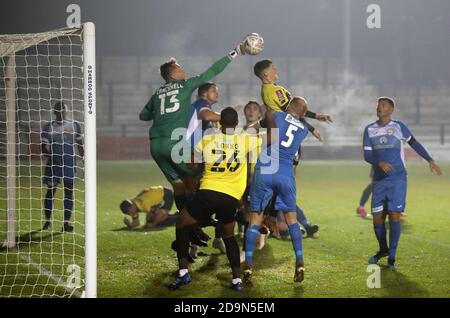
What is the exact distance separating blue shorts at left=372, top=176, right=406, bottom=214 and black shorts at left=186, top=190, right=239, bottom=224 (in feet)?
6.31

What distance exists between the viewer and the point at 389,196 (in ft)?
24.3

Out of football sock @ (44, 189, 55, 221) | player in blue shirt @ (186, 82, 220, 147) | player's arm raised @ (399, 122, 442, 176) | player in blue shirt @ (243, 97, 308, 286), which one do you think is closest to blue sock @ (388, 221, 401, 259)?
player's arm raised @ (399, 122, 442, 176)

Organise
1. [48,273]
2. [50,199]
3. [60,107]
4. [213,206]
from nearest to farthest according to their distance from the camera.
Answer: [213,206] < [48,273] < [60,107] < [50,199]

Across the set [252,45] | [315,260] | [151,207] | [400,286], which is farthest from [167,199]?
[400,286]

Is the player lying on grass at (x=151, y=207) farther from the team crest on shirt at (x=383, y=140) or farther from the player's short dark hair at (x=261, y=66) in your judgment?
the team crest on shirt at (x=383, y=140)

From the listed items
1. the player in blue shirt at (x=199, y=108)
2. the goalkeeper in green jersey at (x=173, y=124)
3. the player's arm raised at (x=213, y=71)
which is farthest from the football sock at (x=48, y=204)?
the player's arm raised at (x=213, y=71)

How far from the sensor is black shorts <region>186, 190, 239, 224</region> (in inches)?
241

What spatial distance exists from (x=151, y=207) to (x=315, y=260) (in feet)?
9.93

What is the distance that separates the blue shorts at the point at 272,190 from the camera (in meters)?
6.73

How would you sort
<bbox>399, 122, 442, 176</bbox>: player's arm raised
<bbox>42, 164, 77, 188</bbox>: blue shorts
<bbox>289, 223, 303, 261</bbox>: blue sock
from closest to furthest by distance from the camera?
<bbox>289, 223, 303, 261</bbox>: blue sock
<bbox>399, 122, 442, 176</bbox>: player's arm raised
<bbox>42, 164, 77, 188</bbox>: blue shorts

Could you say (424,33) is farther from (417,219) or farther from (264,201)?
(264,201)

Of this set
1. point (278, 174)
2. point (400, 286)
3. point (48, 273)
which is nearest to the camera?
point (400, 286)

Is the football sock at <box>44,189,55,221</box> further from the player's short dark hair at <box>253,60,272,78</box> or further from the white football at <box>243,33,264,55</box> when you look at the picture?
the white football at <box>243,33,264,55</box>

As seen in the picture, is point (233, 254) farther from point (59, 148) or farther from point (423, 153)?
point (59, 148)
